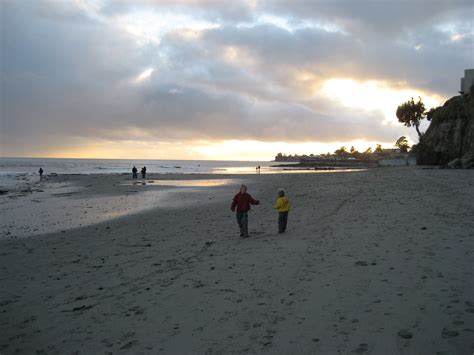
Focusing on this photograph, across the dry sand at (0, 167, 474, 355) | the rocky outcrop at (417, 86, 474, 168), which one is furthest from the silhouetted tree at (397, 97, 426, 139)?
the dry sand at (0, 167, 474, 355)

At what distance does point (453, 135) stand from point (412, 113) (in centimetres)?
3119

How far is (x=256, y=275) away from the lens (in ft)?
24.5

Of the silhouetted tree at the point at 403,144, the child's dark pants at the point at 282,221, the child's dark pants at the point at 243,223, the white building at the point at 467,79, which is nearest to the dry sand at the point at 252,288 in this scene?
the child's dark pants at the point at 282,221

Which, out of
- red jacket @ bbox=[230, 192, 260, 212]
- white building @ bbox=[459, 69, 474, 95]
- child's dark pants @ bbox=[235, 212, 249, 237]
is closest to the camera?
child's dark pants @ bbox=[235, 212, 249, 237]

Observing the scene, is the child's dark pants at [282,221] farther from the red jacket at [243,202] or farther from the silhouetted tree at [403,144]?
the silhouetted tree at [403,144]

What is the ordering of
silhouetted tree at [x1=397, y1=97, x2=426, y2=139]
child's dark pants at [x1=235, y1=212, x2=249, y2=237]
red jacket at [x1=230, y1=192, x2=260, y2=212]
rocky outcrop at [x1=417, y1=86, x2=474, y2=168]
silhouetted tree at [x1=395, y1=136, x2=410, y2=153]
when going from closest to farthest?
child's dark pants at [x1=235, y1=212, x2=249, y2=237]
red jacket at [x1=230, y1=192, x2=260, y2=212]
rocky outcrop at [x1=417, y1=86, x2=474, y2=168]
silhouetted tree at [x1=397, y1=97, x2=426, y2=139]
silhouetted tree at [x1=395, y1=136, x2=410, y2=153]

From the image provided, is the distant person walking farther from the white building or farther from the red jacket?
the white building

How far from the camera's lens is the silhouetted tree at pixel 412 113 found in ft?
237

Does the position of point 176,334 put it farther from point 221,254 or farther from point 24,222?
point 24,222

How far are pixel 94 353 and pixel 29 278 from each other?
14.8 feet

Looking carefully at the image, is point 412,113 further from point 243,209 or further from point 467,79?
point 243,209

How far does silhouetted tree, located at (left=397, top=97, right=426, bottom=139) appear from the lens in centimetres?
7212

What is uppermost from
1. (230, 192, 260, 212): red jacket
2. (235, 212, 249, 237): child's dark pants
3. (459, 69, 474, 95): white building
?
(459, 69, 474, 95): white building

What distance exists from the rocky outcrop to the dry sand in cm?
3170
